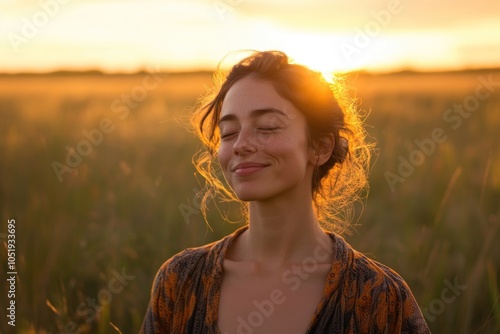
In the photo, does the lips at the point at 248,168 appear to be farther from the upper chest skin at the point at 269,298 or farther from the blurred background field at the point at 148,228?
the blurred background field at the point at 148,228

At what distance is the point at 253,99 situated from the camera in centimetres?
204

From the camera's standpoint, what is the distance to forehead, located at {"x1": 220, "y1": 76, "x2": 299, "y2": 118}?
6.64 feet

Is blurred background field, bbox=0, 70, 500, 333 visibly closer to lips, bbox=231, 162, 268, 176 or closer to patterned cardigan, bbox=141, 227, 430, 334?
patterned cardigan, bbox=141, 227, 430, 334

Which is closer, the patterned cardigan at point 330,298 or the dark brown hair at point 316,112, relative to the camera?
the patterned cardigan at point 330,298

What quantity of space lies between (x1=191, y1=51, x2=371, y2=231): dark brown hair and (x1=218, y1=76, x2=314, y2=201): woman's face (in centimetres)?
4

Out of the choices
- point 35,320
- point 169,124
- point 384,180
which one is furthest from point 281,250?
point 169,124

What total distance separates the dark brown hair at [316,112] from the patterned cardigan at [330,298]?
267 mm

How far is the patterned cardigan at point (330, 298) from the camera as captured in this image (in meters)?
1.93

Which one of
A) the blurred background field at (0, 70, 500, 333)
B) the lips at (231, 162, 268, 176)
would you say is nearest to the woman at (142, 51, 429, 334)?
the lips at (231, 162, 268, 176)

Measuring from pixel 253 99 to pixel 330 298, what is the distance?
567 millimetres

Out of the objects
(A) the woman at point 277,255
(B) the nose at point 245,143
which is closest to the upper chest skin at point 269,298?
(A) the woman at point 277,255

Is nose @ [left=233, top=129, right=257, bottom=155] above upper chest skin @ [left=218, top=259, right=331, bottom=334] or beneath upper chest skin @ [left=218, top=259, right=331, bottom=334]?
above

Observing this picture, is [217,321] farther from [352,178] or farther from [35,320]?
[35,320]

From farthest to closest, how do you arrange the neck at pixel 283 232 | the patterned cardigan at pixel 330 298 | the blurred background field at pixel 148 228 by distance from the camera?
the blurred background field at pixel 148 228 < the neck at pixel 283 232 < the patterned cardigan at pixel 330 298
